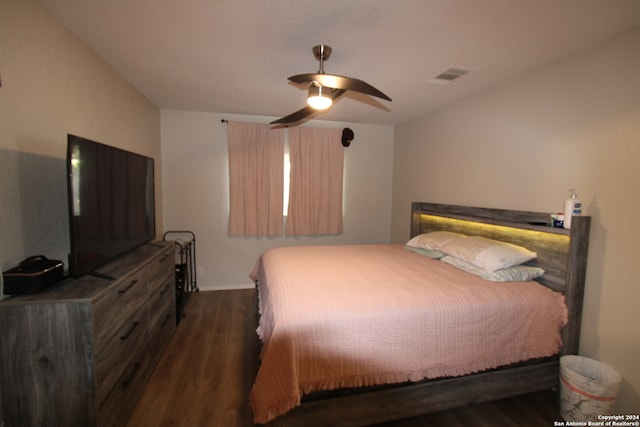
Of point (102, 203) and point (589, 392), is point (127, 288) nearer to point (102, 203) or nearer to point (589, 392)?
point (102, 203)

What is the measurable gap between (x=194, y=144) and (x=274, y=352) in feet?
10.5

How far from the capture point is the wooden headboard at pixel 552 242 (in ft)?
6.38

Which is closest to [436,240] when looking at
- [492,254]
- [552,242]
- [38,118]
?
[492,254]

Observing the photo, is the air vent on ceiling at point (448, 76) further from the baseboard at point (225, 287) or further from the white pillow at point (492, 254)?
the baseboard at point (225, 287)

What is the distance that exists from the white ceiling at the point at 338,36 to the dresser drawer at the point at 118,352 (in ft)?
6.10

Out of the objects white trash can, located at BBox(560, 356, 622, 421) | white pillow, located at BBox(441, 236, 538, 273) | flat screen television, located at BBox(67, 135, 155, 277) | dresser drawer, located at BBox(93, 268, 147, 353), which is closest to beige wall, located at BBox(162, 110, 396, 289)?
flat screen television, located at BBox(67, 135, 155, 277)

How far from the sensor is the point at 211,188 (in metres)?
3.89

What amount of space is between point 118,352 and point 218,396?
0.75 m

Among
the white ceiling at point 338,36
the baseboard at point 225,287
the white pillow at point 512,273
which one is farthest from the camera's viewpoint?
the baseboard at point 225,287

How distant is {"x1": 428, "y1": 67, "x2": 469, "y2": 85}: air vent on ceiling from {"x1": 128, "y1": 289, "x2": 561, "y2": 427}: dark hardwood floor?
2541mm

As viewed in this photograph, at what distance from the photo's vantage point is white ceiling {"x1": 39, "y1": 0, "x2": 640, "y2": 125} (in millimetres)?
1566

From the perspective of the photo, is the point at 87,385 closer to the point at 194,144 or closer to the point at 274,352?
the point at 274,352

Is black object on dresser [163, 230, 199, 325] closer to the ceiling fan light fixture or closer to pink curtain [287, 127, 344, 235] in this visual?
pink curtain [287, 127, 344, 235]

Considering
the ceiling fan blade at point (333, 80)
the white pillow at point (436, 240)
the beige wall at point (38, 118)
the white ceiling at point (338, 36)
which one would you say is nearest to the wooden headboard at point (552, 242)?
the white pillow at point (436, 240)
